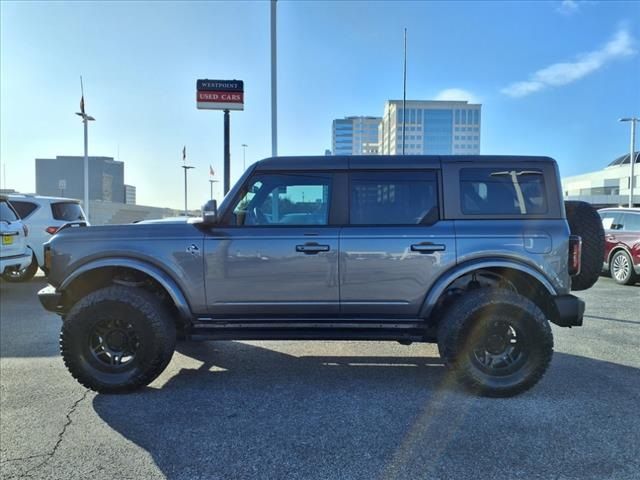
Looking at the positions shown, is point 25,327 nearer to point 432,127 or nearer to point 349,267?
point 349,267

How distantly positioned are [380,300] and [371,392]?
78 cm

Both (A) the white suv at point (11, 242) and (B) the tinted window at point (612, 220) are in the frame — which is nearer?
(A) the white suv at point (11, 242)

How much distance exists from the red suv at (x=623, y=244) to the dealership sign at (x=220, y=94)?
930 cm

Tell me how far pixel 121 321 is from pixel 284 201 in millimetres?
1723

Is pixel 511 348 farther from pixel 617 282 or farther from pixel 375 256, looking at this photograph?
pixel 617 282

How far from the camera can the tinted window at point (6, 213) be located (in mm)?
→ 7719

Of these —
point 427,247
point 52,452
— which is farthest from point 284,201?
point 52,452

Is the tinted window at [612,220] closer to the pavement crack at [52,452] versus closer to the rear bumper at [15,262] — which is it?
the pavement crack at [52,452]

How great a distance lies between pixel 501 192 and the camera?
3.76 meters

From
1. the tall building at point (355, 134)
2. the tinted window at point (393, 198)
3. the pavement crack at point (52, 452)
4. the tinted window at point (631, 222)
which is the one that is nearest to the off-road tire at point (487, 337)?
the tinted window at point (393, 198)

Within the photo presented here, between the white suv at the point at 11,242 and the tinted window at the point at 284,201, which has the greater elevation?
the tinted window at the point at 284,201

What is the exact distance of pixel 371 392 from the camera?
12.0 ft

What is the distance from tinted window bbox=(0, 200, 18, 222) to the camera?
25.3ft

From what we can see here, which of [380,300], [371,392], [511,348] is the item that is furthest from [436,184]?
[371,392]
